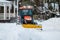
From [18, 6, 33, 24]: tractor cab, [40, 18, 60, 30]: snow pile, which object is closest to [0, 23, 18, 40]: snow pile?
[18, 6, 33, 24]: tractor cab

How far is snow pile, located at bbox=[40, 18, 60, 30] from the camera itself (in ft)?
4.44

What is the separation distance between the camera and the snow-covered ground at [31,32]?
1333mm

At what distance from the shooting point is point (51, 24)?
4.52 ft

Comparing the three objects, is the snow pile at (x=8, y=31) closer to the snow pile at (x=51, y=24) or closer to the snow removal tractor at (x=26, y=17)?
the snow removal tractor at (x=26, y=17)

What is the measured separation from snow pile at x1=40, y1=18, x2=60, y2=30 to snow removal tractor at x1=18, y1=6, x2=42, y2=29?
0.20 feet

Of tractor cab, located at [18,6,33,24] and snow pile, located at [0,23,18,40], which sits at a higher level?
tractor cab, located at [18,6,33,24]

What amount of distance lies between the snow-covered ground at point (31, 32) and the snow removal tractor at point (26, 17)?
5 cm

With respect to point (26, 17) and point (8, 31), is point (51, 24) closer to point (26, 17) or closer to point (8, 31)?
point (26, 17)

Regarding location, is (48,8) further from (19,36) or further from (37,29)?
(19,36)

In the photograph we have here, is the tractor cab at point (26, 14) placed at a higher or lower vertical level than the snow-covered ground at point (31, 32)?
higher

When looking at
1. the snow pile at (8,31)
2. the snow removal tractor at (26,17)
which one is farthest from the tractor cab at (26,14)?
the snow pile at (8,31)

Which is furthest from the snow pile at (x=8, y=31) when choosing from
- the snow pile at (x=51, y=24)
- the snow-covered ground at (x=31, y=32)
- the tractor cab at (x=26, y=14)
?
the snow pile at (x=51, y=24)

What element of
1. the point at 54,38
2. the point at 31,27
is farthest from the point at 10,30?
the point at 54,38

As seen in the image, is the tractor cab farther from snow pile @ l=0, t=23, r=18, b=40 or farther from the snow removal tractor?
snow pile @ l=0, t=23, r=18, b=40
